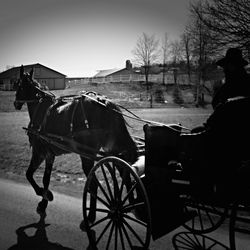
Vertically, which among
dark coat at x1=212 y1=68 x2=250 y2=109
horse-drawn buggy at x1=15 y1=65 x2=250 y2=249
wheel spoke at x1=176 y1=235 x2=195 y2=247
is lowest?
wheel spoke at x1=176 y1=235 x2=195 y2=247

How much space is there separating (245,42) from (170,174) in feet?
18.3

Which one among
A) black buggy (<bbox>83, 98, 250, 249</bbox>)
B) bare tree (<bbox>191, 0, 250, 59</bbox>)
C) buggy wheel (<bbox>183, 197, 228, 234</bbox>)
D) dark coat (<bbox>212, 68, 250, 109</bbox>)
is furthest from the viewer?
bare tree (<bbox>191, 0, 250, 59</bbox>)

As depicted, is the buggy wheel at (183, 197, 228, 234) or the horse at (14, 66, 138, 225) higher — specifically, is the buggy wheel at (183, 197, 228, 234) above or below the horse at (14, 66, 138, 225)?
below

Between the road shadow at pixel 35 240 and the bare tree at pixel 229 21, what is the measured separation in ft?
20.5

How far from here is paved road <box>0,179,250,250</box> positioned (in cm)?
376

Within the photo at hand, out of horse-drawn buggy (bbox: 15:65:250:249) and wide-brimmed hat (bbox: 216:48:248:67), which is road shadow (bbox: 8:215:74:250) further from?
wide-brimmed hat (bbox: 216:48:248:67)

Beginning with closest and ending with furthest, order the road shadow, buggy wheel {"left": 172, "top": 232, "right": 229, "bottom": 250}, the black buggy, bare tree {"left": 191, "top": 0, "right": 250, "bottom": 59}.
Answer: the black buggy, buggy wheel {"left": 172, "top": 232, "right": 229, "bottom": 250}, the road shadow, bare tree {"left": 191, "top": 0, "right": 250, "bottom": 59}

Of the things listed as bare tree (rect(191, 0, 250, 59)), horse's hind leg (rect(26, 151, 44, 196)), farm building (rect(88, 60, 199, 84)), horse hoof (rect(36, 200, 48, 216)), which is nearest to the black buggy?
horse hoof (rect(36, 200, 48, 216))

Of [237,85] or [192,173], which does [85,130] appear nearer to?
[192,173]

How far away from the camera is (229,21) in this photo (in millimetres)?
7301

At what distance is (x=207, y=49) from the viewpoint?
8.22 meters

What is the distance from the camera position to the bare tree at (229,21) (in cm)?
698

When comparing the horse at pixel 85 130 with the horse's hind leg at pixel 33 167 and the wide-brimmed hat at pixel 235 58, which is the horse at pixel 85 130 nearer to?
the horse's hind leg at pixel 33 167

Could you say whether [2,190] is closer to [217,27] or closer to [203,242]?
[203,242]
